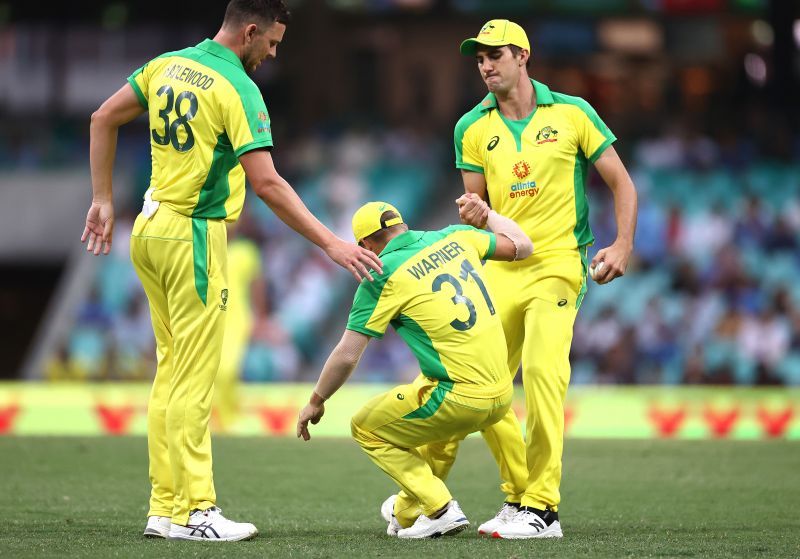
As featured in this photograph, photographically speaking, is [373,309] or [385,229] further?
[385,229]

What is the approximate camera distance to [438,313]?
6.82 m

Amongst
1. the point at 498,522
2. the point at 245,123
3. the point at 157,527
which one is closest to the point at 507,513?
the point at 498,522

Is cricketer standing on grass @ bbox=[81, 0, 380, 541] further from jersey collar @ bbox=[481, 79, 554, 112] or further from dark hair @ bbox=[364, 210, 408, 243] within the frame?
jersey collar @ bbox=[481, 79, 554, 112]

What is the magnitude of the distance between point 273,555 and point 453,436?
141cm

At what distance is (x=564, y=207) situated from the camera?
24.4ft

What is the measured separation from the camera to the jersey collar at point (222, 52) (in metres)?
6.66

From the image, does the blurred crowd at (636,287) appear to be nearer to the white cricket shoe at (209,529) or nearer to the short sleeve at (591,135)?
the short sleeve at (591,135)

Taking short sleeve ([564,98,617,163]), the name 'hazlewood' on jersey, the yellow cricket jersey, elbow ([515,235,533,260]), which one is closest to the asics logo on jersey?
short sleeve ([564,98,617,163])

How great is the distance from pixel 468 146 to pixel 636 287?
11.2m

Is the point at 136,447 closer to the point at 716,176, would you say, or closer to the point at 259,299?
the point at 259,299

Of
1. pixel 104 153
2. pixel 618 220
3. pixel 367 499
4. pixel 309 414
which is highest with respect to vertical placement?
pixel 104 153

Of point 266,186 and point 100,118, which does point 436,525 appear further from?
point 100,118

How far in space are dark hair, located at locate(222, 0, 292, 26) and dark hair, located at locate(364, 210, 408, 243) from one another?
110 cm

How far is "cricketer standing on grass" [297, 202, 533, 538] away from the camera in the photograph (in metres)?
6.80
